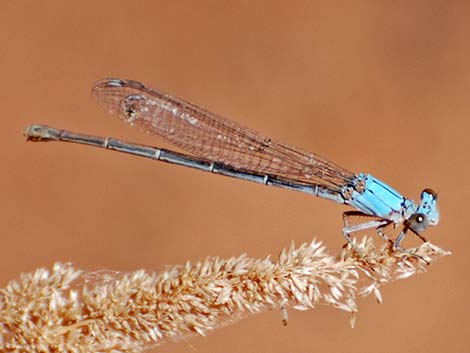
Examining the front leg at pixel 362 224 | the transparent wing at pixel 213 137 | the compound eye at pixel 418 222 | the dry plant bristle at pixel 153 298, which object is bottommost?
the dry plant bristle at pixel 153 298

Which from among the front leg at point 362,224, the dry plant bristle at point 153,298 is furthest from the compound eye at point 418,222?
the dry plant bristle at point 153,298

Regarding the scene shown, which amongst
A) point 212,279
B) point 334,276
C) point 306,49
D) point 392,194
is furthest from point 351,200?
point 306,49

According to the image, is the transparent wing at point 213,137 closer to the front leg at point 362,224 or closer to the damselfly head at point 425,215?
the front leg at point 362,224

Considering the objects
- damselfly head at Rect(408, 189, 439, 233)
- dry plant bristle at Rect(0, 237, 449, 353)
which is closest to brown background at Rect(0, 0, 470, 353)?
damselfly head at Rect(408, 189, 439, 233)

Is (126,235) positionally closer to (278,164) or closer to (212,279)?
(278,164)

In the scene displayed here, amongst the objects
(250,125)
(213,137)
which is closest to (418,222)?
(213,137)

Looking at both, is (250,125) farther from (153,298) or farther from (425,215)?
(153,298)
